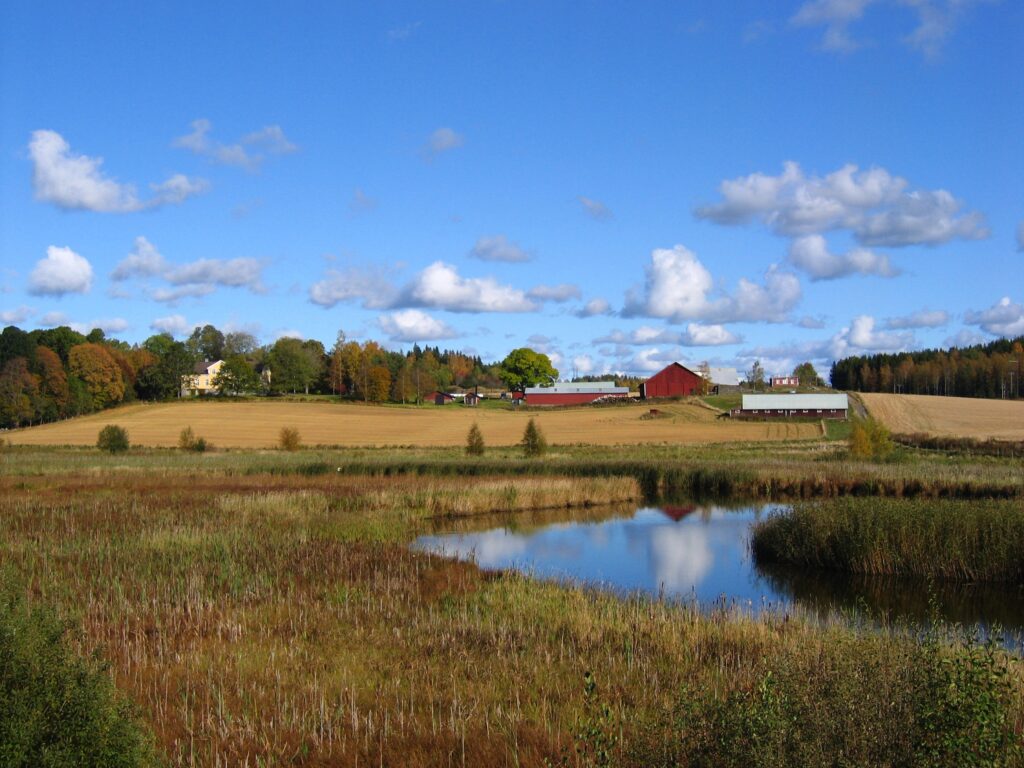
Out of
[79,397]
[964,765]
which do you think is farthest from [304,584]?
[79,397]

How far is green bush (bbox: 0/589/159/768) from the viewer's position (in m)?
4.88

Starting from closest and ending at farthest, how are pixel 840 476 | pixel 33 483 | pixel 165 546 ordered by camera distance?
pixel 165 546, pixel 33 483, pixel 840 476

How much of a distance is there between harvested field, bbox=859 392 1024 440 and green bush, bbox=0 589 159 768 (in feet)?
196

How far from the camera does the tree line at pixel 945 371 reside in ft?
391

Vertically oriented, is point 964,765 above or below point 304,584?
above

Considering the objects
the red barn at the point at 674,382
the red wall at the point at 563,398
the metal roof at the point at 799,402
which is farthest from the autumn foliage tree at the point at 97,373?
the metal roof at the point at 799,402

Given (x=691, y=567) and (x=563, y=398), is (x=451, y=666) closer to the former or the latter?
(x=691, y=567)

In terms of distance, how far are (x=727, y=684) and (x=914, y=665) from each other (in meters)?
1.75

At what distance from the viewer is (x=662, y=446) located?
56.1 metres

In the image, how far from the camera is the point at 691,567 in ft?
64.1

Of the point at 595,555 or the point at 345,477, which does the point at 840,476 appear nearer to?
the point at 595,555

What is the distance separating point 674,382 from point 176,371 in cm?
6127

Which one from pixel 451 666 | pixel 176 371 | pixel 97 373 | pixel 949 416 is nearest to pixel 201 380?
pixel 176 371

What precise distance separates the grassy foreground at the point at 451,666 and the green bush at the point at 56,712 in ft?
2.60
